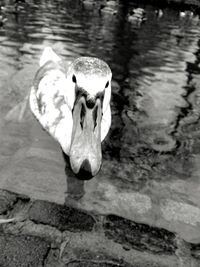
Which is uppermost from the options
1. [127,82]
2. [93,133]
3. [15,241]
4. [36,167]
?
[93,133]

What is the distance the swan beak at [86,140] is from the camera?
11.7 feet

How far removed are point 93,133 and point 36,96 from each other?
2808 mm

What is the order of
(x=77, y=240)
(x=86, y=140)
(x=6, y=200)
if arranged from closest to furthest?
1. (x=77, y=240)
2. (x=6, y=200)
3. (x=86, y=140)

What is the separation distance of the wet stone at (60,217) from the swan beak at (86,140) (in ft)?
1.17

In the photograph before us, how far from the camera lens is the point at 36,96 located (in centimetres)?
633

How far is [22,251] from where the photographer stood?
2.78 m

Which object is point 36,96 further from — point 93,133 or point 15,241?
point 15,241

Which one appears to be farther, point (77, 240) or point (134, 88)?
point (134, 88)

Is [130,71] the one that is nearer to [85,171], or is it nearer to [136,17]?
[85,171]

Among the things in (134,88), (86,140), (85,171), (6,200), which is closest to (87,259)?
(85,171)

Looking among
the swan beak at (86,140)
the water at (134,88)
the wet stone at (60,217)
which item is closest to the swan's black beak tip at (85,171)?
the swan beak at (86,140)

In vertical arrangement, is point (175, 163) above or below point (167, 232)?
below

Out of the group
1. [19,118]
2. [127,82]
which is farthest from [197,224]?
[127,82]

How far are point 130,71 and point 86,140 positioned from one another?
5400mm
